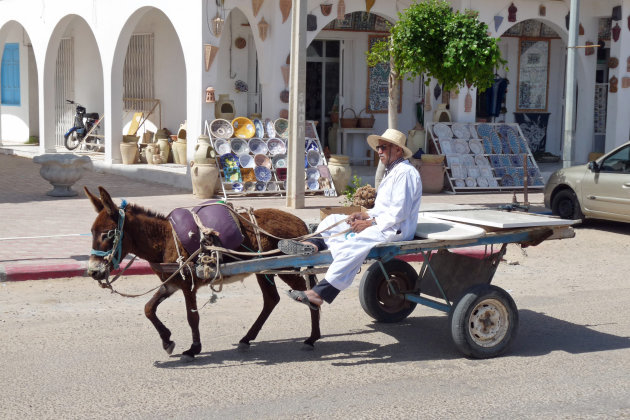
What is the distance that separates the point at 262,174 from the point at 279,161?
479 mm

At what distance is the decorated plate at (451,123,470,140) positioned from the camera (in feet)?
55.9

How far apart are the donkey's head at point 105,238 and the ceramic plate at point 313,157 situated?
999 cm

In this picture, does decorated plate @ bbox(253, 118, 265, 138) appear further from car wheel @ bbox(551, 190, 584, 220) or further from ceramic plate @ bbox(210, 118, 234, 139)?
car wheel @ bbox(551, 190, 584, 220)

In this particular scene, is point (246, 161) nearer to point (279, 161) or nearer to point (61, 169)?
point (279, 161)

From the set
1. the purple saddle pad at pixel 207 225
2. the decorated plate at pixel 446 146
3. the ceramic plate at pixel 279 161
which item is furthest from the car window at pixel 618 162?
the purple saddle pad at pixel 207 225

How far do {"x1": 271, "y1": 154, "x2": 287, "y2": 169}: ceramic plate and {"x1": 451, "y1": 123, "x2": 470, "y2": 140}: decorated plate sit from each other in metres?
3.87

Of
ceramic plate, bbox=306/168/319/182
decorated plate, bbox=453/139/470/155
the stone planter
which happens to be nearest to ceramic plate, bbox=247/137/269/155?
ceramic plate, bbox=306/168/319/182

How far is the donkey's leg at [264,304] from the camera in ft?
20.8

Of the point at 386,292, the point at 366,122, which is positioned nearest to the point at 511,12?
the point at 366,122

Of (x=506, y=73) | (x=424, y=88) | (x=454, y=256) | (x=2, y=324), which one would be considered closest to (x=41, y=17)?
(x=424, y=88)

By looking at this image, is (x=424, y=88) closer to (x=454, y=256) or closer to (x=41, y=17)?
(x=41, y=17)

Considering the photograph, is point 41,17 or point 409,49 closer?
point 409,49

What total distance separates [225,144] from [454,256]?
29.0ft

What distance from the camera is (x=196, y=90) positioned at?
15.1 metres
